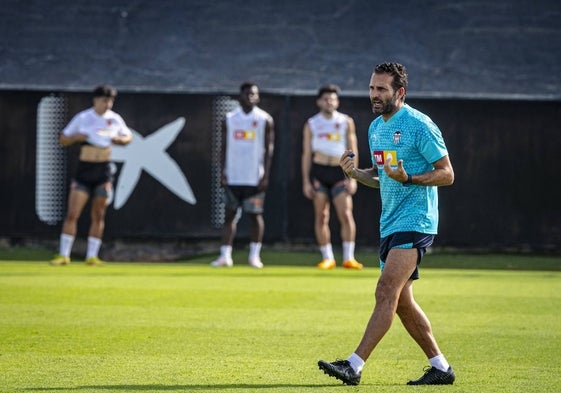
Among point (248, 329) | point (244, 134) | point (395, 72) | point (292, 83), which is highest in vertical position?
point (292, 83)

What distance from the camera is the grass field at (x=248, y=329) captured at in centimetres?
807

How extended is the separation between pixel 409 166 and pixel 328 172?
429 inches

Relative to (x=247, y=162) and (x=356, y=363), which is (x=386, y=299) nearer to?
(x=356, y=363)

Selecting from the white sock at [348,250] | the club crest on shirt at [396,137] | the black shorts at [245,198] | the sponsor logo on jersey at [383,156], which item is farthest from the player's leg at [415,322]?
the black shorts at [245,198]

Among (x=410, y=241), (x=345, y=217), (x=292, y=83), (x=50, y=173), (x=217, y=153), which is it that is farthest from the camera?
(x=292, y=83)

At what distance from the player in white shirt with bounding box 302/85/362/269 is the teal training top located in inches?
422

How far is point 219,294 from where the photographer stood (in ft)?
46.0

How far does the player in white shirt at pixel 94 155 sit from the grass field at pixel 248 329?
125 centimetres

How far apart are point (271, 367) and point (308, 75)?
15608mm

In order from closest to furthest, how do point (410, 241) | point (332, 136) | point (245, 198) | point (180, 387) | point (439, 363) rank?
point (180, 387) < point (410, 241) < point (439, 363) < point (332, 136) < point (245, 198)

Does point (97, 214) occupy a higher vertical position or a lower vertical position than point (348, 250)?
higher

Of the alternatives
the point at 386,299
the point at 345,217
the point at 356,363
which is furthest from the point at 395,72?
the point at 345,217

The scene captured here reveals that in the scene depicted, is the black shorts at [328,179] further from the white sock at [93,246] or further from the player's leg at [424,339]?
the player's leg at [424,339]

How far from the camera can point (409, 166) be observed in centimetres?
802
